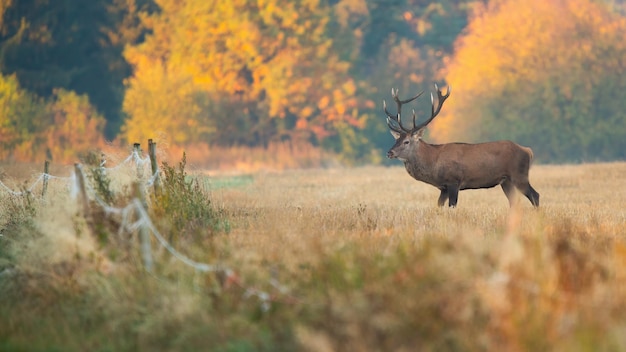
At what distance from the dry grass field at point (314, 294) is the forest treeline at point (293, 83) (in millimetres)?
42561

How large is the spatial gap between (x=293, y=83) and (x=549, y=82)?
11607mm

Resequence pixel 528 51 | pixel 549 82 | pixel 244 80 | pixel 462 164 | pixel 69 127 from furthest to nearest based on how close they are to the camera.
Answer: pixel 69 127 → pixel 244 80 → pixel 528 51 → pixel 549 82 → pixel 462 164

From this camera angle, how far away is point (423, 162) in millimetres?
20344

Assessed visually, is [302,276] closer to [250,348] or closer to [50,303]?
[250,348]

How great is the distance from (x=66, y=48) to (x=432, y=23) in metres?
20.9

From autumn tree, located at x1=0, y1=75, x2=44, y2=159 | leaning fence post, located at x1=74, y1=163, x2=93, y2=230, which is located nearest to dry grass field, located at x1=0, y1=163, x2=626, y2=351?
leaning fence post, located at x1=74, y1=163, x2=93, y2=230

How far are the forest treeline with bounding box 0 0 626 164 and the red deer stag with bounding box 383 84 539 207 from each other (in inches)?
1376

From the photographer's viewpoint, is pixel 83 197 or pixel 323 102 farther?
pixel 323 102

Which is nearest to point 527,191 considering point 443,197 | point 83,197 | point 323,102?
point 443,197

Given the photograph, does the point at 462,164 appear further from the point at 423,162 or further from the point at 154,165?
the point at 154,165

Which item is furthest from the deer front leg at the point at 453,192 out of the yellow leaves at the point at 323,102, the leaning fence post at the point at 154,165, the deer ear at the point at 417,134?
the yellow leaves at the point at 323,102

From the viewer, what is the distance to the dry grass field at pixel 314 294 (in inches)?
323

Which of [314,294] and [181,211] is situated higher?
[181,211]

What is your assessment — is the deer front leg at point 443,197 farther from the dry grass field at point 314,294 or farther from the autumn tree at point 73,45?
the autumn tree at point 73,45
